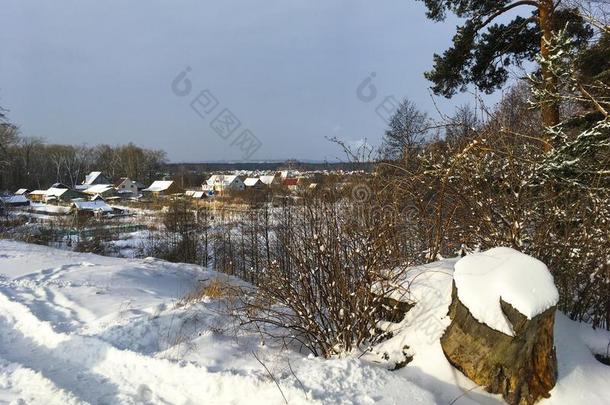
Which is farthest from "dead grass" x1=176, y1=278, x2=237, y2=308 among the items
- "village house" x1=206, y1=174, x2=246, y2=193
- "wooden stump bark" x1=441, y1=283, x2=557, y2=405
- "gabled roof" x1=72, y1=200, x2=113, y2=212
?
"gabled roof" x1=72, y1=200, x2=113, y2=212

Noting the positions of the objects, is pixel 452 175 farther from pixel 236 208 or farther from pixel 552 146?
pixel 236 208

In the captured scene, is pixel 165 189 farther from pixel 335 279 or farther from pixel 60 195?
pixel 335 279

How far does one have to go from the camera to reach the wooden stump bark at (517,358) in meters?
3.09

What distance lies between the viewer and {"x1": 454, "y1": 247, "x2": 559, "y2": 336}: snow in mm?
3098

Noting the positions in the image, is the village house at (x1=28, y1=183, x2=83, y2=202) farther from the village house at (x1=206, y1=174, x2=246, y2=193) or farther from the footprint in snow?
the footprint in snow

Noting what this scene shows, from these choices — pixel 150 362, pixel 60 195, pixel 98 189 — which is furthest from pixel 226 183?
pixel 150 362

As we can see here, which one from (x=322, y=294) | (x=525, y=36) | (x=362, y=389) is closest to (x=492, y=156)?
(x=322, y=294)

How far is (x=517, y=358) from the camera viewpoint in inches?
123

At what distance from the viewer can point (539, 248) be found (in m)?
4.62

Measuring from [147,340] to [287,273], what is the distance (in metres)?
1.67

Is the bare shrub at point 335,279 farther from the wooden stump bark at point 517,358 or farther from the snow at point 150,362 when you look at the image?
the wooden stump bark at point 517,358

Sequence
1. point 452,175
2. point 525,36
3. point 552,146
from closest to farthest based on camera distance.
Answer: point 452,175
point 552,146
point 525,36

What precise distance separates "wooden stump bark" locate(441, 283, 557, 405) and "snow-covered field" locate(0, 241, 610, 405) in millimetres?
106

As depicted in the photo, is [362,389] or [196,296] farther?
[196,296]
